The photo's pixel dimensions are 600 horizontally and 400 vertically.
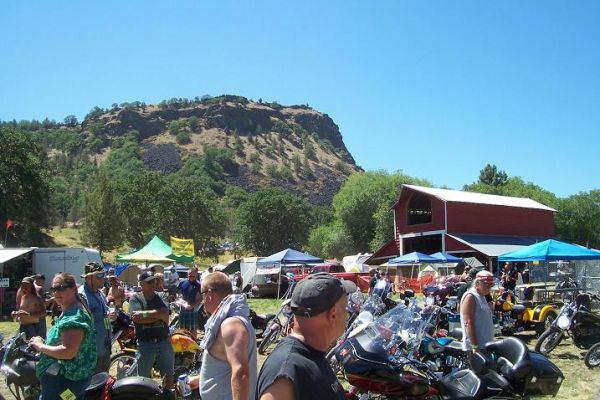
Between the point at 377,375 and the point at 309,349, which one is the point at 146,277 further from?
the point at 309,349

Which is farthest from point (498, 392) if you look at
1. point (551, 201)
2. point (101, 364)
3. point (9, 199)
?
point (551, 201)

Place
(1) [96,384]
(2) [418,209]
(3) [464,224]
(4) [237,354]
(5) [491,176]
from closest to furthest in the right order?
1. (4) [237,354]
2. (1) [96,384]
3. (3) [464,224]
4. (2) [418,209]
5. (5) [491,176]

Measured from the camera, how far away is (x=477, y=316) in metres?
5.86

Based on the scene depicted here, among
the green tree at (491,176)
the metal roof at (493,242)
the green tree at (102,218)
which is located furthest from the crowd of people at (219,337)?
the green tree at (491,176)

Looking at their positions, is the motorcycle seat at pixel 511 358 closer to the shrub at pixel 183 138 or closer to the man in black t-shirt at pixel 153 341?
the man in black t-shirt at pixel 153 341

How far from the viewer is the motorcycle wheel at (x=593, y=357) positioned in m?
9.29

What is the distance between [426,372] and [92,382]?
2.95 meters

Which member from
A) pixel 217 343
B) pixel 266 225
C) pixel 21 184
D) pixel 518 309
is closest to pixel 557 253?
pixel 518 309

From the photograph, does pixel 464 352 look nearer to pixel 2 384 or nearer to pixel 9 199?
pixel 2 384

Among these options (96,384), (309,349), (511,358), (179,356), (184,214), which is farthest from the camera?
(184,214)

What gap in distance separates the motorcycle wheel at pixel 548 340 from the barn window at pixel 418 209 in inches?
1143

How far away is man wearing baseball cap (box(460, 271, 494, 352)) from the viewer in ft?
18.9

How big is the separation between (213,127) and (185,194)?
12401 cm

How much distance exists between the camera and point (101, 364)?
5852mm
